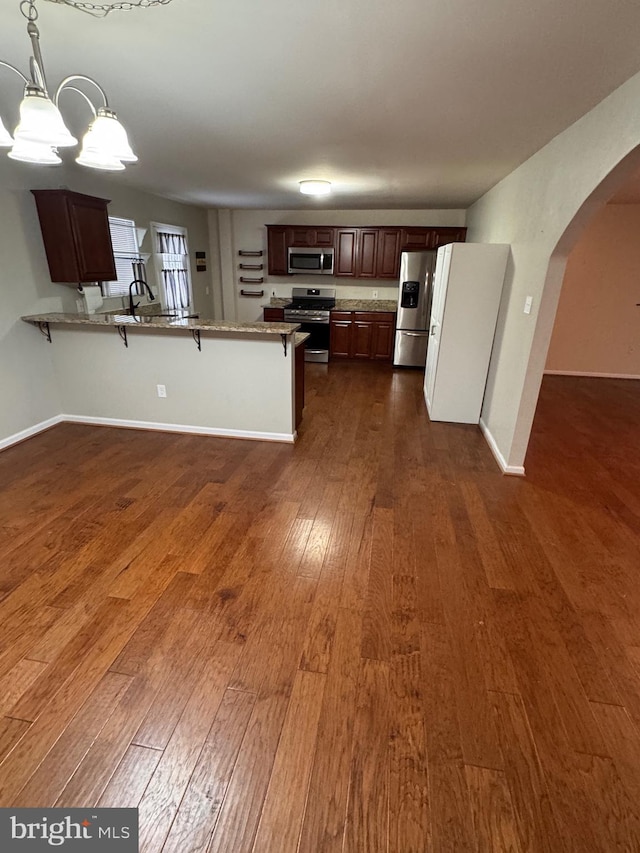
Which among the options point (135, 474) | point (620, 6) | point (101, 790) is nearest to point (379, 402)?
point (135, 474)

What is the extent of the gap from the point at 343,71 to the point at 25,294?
314cm

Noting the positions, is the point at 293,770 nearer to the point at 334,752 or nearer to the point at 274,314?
the point at 334,752

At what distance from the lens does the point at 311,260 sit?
21.9 ft

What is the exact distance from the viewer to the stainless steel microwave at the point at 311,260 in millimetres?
6633

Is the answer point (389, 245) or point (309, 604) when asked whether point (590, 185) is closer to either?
point (309, 604)

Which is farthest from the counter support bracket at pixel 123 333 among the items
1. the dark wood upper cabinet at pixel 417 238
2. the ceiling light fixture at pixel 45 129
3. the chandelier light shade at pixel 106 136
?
the dark wood upper cabinet at pixel 417 238

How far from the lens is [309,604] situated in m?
1.97

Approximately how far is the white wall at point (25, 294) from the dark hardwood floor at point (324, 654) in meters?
0.66

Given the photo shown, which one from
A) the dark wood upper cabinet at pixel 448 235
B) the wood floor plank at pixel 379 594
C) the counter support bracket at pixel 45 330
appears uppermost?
the dark wood upper cabinet at pixel 448 235

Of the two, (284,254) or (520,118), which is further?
(284,254)

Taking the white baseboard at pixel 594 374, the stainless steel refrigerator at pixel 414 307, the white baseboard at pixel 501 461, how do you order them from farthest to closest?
the white baseboard at pixel 594 374 < the stainless steel refrigerator at pixel 414 307 < the white baseboard at pixel 501 461

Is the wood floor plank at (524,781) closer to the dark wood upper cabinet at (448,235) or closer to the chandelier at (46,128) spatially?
the chandelier at (46,128)

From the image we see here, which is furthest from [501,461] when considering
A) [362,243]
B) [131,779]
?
[362,243]

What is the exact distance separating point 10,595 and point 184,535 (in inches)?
33.3
